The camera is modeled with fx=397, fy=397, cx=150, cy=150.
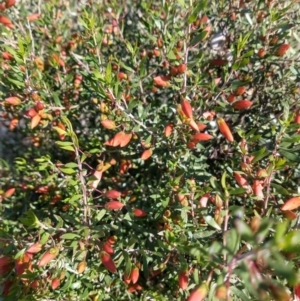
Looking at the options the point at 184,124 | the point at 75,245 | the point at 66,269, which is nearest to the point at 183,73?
the point at 184,124

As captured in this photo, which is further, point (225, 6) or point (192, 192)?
point (225, 6)

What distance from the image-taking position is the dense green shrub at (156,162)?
4.38ft

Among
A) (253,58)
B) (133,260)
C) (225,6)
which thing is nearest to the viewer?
(133,260)

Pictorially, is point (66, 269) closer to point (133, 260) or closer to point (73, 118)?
point (133, 260)

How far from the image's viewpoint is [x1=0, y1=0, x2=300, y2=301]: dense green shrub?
4.38 ft

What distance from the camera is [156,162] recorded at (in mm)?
1958

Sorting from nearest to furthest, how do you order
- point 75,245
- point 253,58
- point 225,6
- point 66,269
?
point 75,245
point 66,269
point 253,58
point 225,6

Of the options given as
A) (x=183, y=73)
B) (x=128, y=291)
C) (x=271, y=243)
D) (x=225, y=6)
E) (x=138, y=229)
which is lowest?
(x=128, y=291)

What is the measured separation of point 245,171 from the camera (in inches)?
56.5

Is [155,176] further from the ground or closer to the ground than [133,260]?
further from the ground

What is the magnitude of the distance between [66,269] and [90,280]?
0.13 m

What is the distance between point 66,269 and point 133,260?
11.2 inches

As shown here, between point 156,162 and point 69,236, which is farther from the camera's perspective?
point 156,162

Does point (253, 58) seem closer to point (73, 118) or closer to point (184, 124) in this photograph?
point (184, 124)
